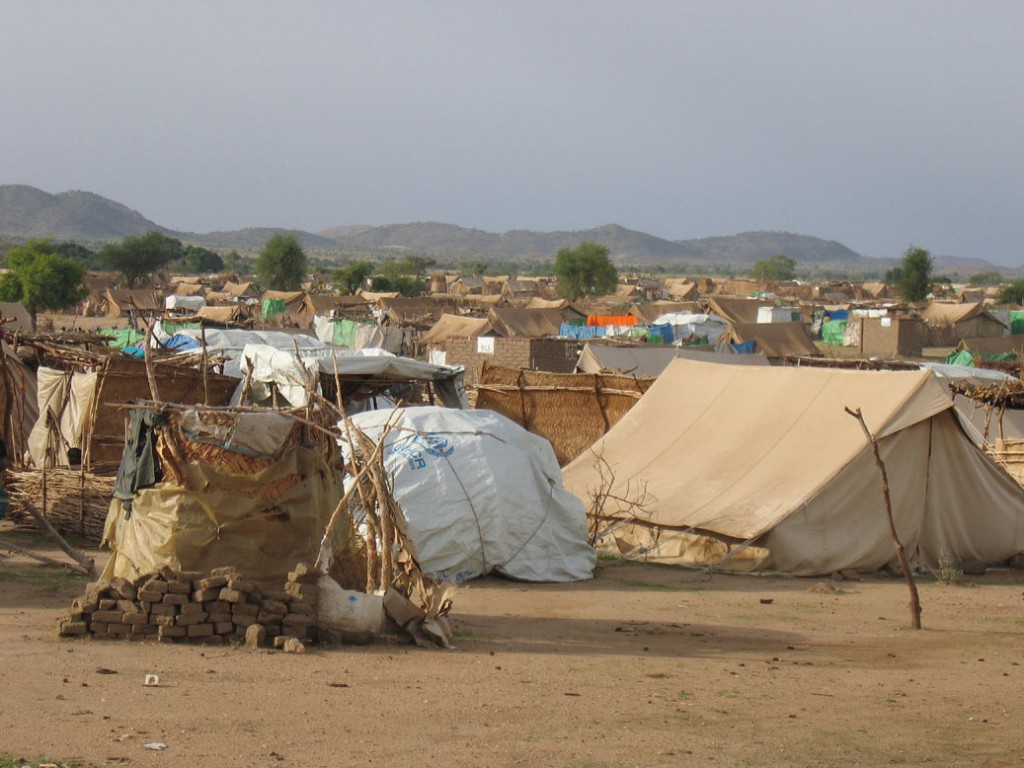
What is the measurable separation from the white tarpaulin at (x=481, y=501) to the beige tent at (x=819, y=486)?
151 centimetres

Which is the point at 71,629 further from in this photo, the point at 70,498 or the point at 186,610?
the point at 70,498

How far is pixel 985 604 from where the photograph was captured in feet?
38.0

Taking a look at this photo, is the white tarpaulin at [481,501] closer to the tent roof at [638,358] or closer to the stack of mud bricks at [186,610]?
the stack of mud bricks at [186,610]

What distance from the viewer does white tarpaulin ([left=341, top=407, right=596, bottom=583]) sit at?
11773mm

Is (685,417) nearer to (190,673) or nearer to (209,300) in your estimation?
(190,673)

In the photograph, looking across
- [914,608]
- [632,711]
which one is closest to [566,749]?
[632,711]

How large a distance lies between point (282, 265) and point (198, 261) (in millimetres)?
→ 44827

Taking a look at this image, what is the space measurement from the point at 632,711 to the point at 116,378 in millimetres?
8391

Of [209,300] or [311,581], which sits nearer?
[311,581]

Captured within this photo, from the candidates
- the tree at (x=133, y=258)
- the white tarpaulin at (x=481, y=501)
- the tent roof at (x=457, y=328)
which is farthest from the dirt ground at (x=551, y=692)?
the tree at (x=133, y=258)

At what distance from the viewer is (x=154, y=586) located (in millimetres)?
8383

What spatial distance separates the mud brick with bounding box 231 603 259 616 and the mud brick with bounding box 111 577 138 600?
63 cm

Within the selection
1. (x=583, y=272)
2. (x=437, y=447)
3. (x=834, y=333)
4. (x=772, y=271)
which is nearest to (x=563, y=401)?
(x=437, y=447)

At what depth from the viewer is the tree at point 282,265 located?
9456 cm
